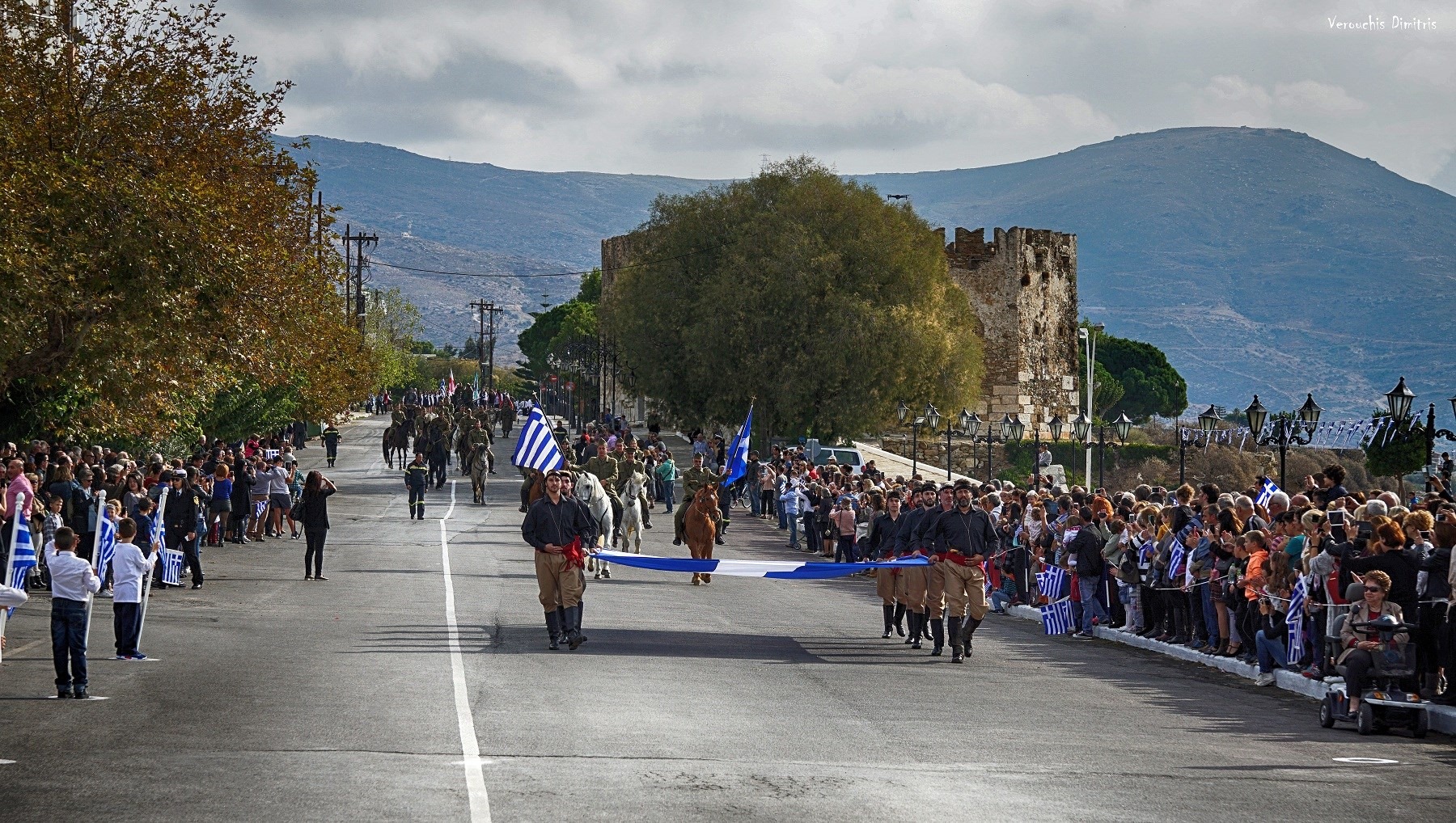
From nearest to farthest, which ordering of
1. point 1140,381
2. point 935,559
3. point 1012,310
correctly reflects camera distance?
point 935,559
point 1012,310
point 1140,381

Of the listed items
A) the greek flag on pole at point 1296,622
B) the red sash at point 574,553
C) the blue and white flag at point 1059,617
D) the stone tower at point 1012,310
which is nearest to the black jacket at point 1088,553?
the blue and white flag at point 1059,617

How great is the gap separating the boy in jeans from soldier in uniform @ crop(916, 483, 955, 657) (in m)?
8.25

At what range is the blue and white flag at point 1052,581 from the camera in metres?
21.6

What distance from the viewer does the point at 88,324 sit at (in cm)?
2372

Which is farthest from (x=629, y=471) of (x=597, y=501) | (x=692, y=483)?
(x=597, y=501)

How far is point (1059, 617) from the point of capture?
2091 centimetres

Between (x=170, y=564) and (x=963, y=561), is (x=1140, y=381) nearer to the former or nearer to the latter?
(x=170, y=564)

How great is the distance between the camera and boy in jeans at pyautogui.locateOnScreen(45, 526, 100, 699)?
13.1m

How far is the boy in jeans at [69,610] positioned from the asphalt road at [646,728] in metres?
0.26

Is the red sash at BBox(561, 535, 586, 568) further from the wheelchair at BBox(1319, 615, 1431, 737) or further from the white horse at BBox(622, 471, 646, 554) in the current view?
the white horse at BBox(622, 471, 646, 554)

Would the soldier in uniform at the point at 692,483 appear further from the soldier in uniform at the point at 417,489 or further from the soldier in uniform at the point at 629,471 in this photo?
the soldier in uniform at the point at 417,489

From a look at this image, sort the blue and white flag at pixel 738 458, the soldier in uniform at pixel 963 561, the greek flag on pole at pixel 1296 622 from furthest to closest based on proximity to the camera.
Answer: the blue and white flag at pixel 738 458 → the soldier in uniform at pixel 963 561 → the greek flag on pole at pixel 1296 622

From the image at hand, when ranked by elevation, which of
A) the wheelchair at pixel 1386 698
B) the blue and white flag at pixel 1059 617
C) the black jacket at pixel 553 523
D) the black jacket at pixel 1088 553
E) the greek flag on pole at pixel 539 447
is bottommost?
the blue and white flag at pixel 1059 617

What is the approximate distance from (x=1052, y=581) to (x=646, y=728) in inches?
436
